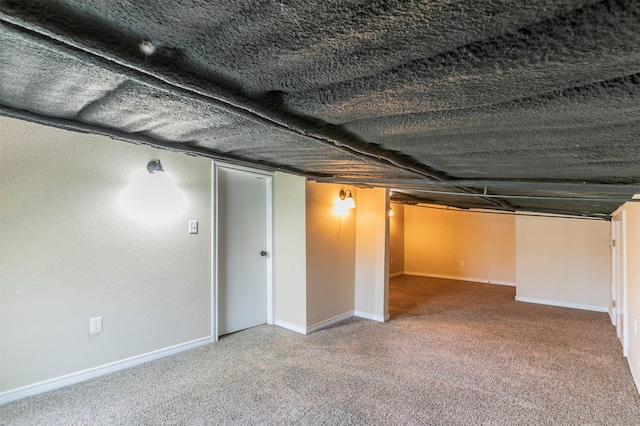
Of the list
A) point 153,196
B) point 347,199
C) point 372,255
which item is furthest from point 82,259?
point 372,255

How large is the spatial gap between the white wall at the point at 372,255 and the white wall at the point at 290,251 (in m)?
1.04

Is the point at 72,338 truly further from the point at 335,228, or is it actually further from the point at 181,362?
the point at 335,228

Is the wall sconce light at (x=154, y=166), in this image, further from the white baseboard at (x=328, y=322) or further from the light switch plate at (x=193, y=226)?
the white baseboard at (x=328, y=322)

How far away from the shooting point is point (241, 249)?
3.98 m

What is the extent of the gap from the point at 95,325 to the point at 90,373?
1.27 feet

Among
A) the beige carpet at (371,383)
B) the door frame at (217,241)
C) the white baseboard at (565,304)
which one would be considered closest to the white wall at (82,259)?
the door frame at (217,241)

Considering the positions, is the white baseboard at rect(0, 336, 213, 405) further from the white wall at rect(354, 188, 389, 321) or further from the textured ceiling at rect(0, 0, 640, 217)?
the textured ceiling at rect(0, 0, 640, 217)

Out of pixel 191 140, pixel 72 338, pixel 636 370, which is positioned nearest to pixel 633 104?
pixel 191 140

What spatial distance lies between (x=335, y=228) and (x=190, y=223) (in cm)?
180

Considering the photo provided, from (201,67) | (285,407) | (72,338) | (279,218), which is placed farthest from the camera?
(279,218)

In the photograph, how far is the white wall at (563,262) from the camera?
5238 millimetres

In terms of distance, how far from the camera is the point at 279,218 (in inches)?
165

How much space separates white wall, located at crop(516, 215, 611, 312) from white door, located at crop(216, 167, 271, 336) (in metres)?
4.55

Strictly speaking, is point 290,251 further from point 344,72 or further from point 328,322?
point 344,72
